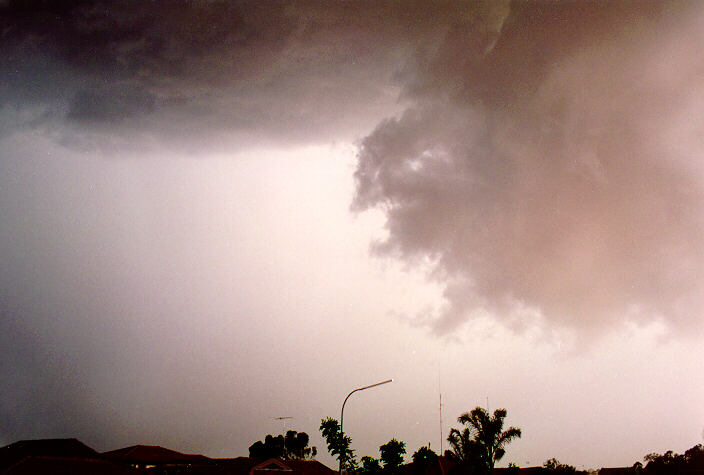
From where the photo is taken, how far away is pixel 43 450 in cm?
5775

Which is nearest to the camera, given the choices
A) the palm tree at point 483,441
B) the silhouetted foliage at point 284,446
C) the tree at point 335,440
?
the tree at point 335,440

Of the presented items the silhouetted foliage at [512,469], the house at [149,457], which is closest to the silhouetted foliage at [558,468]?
the silhouetted foliage at [512,469]

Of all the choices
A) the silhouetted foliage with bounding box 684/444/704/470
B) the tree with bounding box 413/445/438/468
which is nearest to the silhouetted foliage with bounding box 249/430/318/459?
the tree with bounding box 413/445/438/468

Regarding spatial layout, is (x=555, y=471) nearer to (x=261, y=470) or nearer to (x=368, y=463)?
(x=368, y=463)

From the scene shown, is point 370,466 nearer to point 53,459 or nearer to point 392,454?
point 392,454

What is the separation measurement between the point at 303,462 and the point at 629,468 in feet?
271

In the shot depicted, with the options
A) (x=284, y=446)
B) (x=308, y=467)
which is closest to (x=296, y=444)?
(x=284, y=446)

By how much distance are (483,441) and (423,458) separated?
7.80 metres

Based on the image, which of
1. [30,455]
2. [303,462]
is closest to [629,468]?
[303,462]

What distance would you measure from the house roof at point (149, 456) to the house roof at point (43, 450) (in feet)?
26.9

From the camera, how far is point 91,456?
2363 inches

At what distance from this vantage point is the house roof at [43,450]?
54.6m

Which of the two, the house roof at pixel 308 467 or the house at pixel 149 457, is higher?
the house at pixel 149 457

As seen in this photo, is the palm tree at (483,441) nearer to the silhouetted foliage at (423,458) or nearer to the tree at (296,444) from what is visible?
the silhouetted foliage at (423,458)
